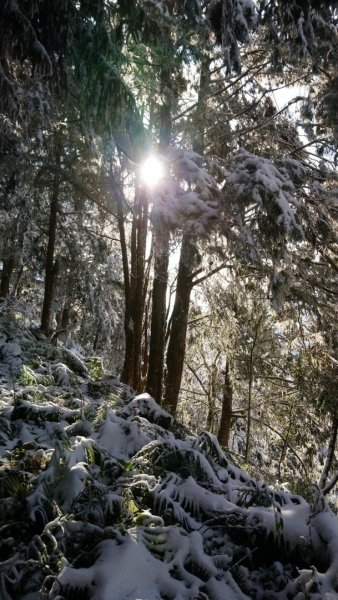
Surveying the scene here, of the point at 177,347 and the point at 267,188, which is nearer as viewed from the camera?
the point at 267,188

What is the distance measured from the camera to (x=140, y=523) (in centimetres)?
265

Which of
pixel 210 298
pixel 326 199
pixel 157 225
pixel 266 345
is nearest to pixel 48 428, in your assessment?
pixel 157 225

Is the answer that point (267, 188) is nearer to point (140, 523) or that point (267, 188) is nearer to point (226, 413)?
point (140, 523)

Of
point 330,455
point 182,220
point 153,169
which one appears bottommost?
point 330,455

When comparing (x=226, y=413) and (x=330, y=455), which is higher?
(x=226, y=413)

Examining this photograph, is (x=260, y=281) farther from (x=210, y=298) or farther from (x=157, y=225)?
(x=157, y=225)

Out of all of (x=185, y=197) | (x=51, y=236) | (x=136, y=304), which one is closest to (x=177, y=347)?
(x=136, y=304)

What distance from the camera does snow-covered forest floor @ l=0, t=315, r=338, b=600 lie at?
7.24ft

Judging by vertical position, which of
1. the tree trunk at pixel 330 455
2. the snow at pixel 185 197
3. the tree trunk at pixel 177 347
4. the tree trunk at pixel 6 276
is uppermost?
the tree trunk at pixel 6 276

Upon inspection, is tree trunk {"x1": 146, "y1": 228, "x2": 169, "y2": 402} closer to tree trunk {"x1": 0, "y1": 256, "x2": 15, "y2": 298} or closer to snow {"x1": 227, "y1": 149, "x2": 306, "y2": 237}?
snow {"x1": 227, "y1": 149, "x2": 306, "y2": 237}

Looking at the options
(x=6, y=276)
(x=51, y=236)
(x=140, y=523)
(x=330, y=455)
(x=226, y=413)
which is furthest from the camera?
(x=6, y=276)

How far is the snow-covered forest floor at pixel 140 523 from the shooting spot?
2207 millimetres

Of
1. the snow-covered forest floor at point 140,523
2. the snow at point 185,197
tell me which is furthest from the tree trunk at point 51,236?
the snow-covered forest floor at point 140,523

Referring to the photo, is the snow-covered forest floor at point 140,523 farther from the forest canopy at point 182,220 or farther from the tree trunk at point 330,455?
the tree trunk at point 330,455
